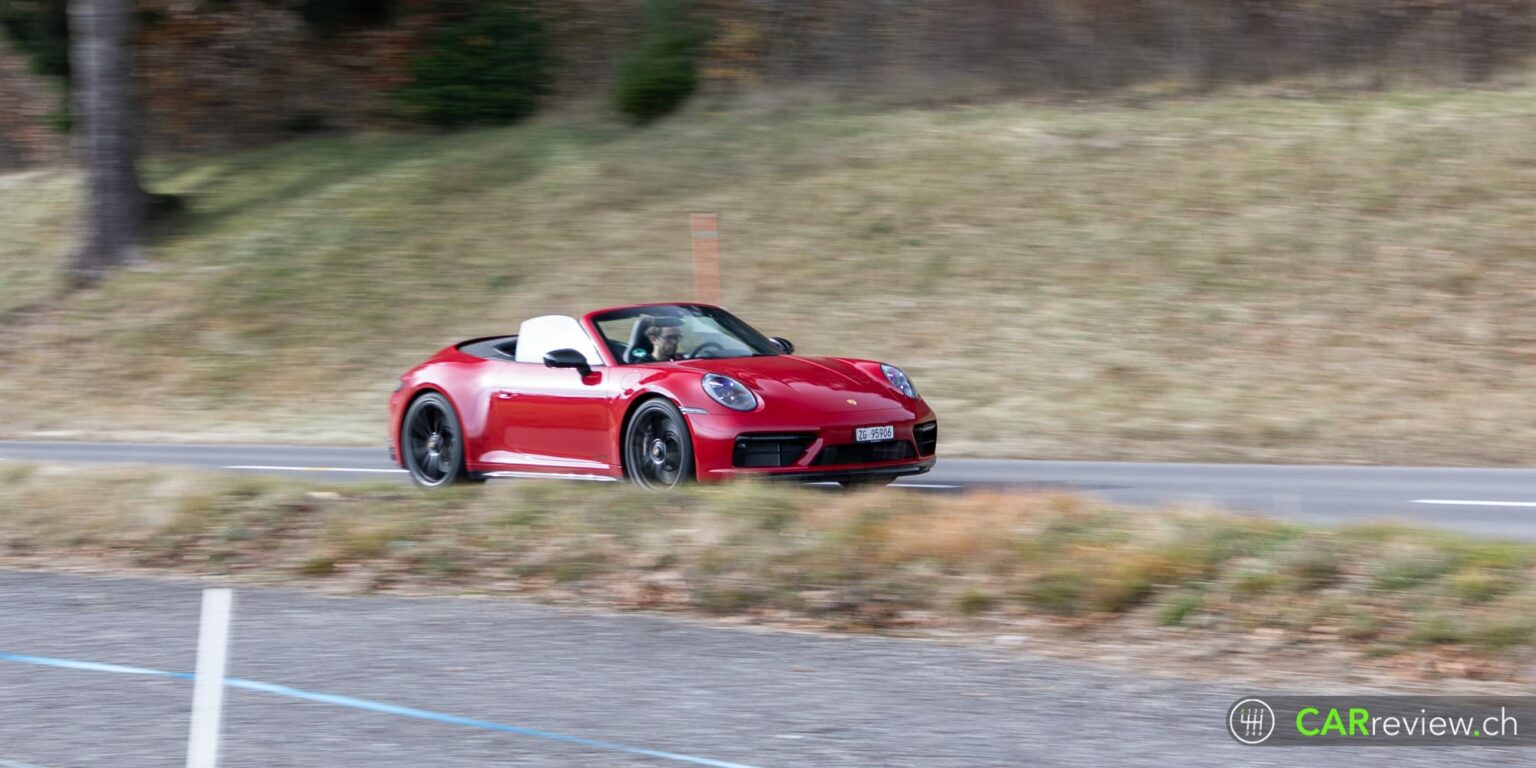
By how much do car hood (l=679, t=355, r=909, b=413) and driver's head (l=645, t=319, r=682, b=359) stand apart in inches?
15.0

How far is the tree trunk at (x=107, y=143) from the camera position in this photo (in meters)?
25.0

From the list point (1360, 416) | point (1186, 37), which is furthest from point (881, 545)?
point (1186, 37)

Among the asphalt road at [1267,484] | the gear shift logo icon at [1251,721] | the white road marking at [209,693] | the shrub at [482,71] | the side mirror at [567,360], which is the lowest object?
the asphalt road at [1267,484]

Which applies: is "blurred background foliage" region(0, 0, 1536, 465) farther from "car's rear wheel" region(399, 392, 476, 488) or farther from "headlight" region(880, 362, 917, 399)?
"car's rear wheel" region(399, 392, 476, 488)

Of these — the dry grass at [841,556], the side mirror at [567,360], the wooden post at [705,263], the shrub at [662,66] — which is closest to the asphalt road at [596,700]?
the dry grass at [841,556]

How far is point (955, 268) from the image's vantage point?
68.0 ft

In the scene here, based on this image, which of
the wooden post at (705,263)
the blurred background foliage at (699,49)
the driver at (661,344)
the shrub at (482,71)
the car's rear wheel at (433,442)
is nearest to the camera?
the driver at (661,344)

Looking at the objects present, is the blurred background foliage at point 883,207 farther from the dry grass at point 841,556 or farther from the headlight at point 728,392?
the dry grass at point 841,556

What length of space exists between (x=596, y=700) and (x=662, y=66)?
22.5 metres

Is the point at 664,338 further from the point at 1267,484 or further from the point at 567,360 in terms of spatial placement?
the point at 1267,484

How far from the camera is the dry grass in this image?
258 inches

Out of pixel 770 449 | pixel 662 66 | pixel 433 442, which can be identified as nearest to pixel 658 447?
pixel 770 449

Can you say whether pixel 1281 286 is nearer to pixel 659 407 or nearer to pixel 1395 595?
pixel 659 407

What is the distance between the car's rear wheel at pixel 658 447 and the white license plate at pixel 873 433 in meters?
0.96
